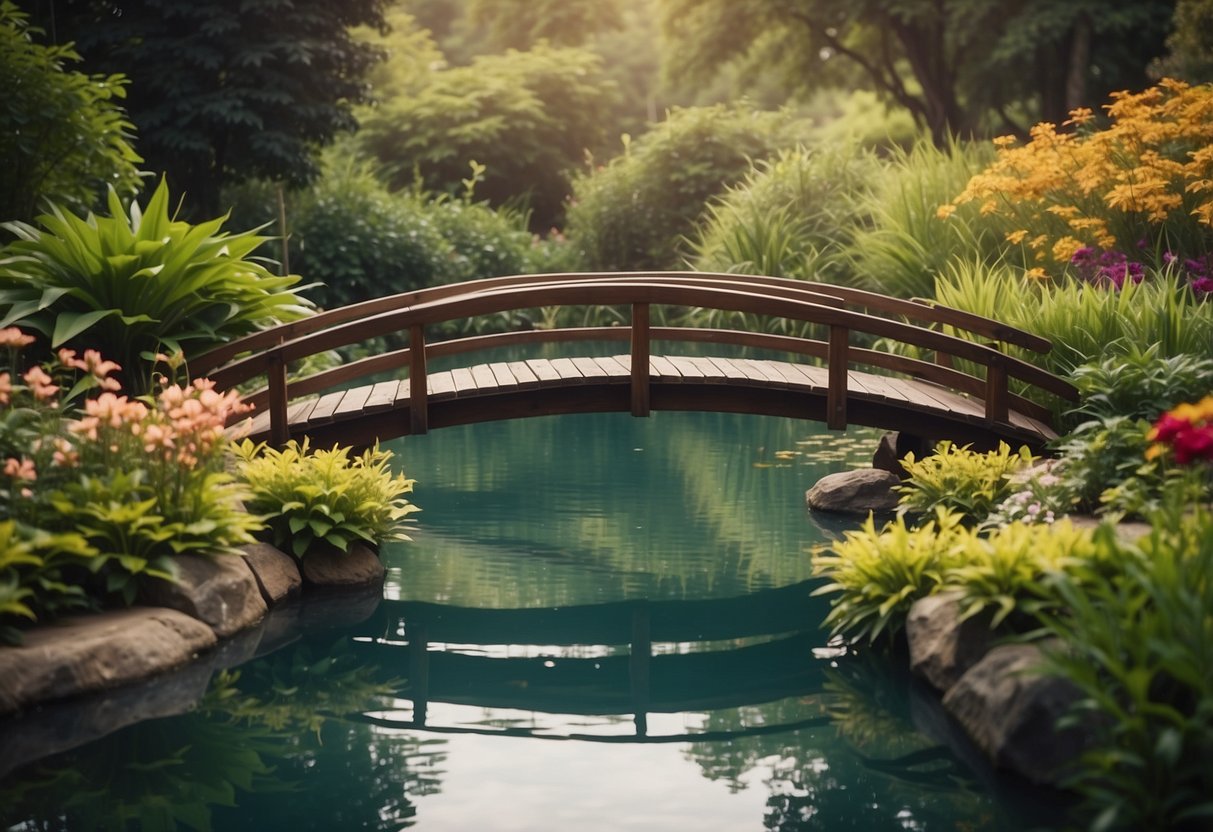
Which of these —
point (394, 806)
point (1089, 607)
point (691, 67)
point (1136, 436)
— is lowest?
point (394, 806)

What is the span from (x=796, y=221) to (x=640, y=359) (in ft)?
26.8

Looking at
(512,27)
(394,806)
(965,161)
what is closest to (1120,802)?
(394,806)

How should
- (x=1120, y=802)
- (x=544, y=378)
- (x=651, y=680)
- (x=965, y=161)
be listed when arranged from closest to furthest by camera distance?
(x=1120, y=802)
(x=651, y=680)
(x=544, y=378)
(x=965, y=161)

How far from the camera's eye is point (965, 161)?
14.5 metres

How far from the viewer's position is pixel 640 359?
25.4 ft

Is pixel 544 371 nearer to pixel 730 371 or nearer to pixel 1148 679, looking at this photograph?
pixel 730 371

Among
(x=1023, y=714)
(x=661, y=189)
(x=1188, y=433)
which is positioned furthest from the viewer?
(x=661, y=189)

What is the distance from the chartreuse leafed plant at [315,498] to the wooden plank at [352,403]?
34cm

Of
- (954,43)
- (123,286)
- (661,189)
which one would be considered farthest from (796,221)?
(954,43)

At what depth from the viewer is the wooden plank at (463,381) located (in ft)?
25.4

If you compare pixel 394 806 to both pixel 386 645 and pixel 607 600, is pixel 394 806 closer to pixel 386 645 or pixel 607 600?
pixel 386 645

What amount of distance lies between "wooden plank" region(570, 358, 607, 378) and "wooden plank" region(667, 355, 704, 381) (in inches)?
19.3

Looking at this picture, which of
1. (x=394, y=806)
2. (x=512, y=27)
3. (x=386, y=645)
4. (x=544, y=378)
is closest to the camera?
(x=394, y=806)

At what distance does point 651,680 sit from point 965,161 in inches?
400
